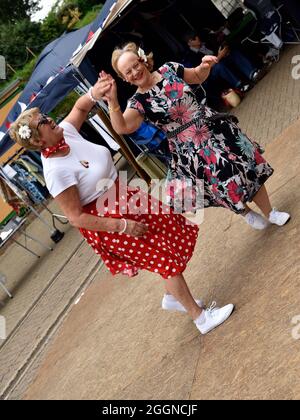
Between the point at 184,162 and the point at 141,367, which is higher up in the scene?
the point at 184,162

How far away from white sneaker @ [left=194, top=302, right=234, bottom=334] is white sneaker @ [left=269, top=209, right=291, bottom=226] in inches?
30.1

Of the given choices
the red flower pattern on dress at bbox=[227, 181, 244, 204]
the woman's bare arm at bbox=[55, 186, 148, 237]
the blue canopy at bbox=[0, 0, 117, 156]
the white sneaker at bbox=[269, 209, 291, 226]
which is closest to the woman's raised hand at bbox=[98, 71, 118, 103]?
the woman's bare arm at bbox=[55, 186, 148, 237]

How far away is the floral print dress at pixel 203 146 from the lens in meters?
3.23

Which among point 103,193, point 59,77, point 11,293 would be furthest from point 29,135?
point 11,293

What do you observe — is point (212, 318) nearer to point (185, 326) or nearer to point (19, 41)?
point (185, 326)

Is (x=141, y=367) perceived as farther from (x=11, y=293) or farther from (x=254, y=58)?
(x=254, y=58)

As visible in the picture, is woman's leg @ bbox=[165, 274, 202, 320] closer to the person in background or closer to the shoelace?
the shoelace

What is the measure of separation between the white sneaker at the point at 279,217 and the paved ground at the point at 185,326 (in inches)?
2.4

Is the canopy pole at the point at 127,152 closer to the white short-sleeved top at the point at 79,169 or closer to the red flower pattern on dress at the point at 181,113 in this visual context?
the red flower pattern on dress at the point at 181,113

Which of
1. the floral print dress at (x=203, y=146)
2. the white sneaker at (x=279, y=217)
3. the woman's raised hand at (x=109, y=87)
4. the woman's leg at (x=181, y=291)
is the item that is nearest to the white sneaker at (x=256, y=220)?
the white sneaker at (x=279, y=217)

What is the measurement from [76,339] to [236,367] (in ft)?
8.04

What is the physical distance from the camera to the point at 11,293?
25.8 ft

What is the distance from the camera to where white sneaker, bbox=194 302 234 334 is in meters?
3.37

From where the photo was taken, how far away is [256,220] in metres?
3.82
